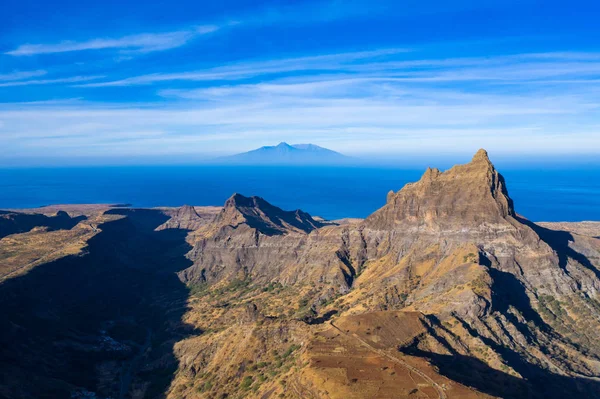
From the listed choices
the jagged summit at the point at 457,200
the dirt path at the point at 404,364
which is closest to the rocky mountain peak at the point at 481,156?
the jagged summit at the point at 457,200

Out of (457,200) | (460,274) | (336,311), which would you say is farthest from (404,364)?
(457,200)

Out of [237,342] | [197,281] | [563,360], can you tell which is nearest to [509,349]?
[563,360]

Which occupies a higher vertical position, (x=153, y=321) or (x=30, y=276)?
(x=30, y=276)

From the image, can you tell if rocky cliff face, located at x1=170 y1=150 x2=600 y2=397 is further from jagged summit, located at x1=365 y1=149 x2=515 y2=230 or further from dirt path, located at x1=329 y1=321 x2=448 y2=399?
dirt path, located at x1=329 y1=321 x2=448 y2=399

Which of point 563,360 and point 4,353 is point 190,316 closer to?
point 4,353

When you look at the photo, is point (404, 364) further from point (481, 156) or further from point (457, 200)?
point (481, 156)

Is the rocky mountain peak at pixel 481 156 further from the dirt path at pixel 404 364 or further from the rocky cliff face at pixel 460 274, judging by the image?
the dirt path at pixel 404 364
